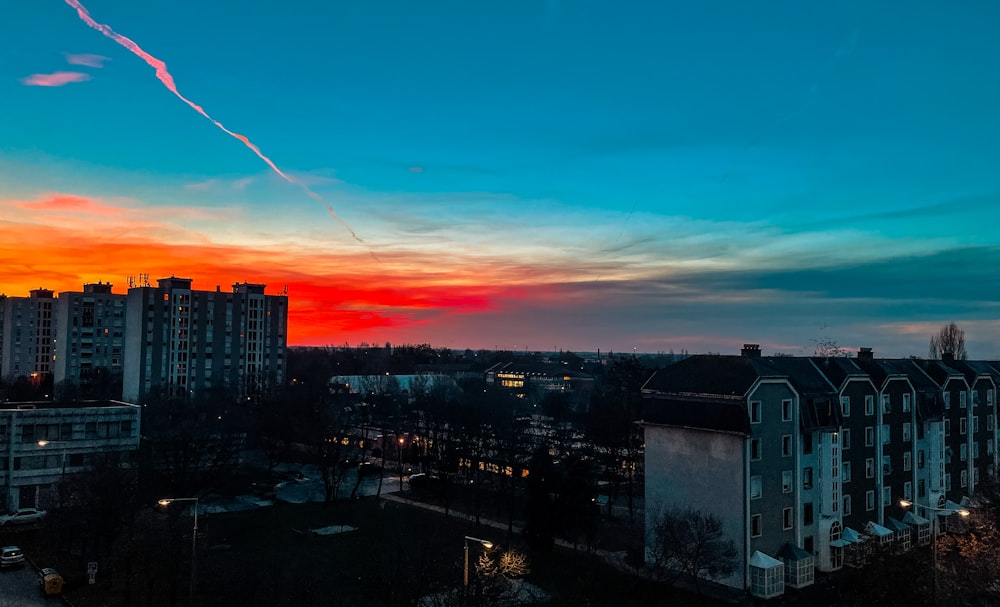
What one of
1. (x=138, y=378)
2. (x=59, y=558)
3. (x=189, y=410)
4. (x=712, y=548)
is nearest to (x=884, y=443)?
(x=712, y=548)

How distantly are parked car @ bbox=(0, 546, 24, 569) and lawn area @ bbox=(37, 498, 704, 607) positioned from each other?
309 cm

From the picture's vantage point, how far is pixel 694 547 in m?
36.8

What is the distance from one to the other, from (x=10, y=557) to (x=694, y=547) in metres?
40.4

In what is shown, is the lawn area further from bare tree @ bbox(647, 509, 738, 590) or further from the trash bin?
bare tree @ bbox(647, 509, 738, 590)

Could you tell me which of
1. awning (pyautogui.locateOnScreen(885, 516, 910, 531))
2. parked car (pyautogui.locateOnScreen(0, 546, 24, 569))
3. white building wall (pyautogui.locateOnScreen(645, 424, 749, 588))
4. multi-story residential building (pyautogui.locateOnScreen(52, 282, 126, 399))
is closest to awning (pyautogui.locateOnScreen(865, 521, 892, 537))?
awning (pyautogui.locateOnScreen(885, 516, 910, 531))

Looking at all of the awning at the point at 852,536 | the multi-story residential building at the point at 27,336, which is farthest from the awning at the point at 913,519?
the multi-story residential building at the point at 27,336

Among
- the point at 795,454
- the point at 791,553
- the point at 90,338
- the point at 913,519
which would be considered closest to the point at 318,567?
the point at 791,553

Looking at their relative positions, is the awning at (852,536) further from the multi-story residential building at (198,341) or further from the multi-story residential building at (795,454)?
the multi-story residential building at (198,341)

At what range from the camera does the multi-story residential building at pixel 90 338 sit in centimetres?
12794

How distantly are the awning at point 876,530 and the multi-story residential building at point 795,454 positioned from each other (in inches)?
3.5

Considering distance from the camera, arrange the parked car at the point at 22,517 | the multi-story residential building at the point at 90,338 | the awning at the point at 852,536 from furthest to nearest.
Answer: the multi-story residential building at the point at 90,338 < the parked car at the point at 22,517 < the awning at the point at 852,536

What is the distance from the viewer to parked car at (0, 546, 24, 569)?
41.4 m

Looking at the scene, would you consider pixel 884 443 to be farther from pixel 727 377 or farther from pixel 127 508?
pixel 127 508

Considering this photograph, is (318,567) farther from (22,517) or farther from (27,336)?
(27,336)
